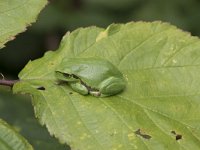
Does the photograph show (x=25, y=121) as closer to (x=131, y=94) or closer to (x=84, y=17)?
(x=131, y=94)

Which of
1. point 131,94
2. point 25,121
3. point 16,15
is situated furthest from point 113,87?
point 25,121

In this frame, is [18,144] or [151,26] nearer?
[18,144]

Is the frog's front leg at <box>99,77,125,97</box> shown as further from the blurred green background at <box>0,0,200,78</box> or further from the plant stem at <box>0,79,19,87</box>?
the blurred green background at <box>0,0,200,78</box>

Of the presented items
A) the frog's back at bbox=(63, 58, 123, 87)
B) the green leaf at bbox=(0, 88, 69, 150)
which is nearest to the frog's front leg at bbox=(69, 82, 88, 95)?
the frog's back at bbox=(63, 58, 123, 87)

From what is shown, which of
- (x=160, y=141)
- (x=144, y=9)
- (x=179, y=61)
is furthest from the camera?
(x=144, y=9)

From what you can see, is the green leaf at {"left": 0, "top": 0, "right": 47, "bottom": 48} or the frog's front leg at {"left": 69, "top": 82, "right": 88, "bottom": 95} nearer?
the frog's front leg at {"left": 69, "top": 82, "right": 88, "bottom": 95}

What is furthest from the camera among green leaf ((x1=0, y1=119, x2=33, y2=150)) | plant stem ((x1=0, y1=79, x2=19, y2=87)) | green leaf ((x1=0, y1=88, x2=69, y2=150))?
green leaf ((x1=0, y1=88, x2=69, y2=150))

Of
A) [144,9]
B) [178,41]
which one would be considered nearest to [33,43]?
[144,9]

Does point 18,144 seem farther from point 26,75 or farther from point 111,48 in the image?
point 111,48
